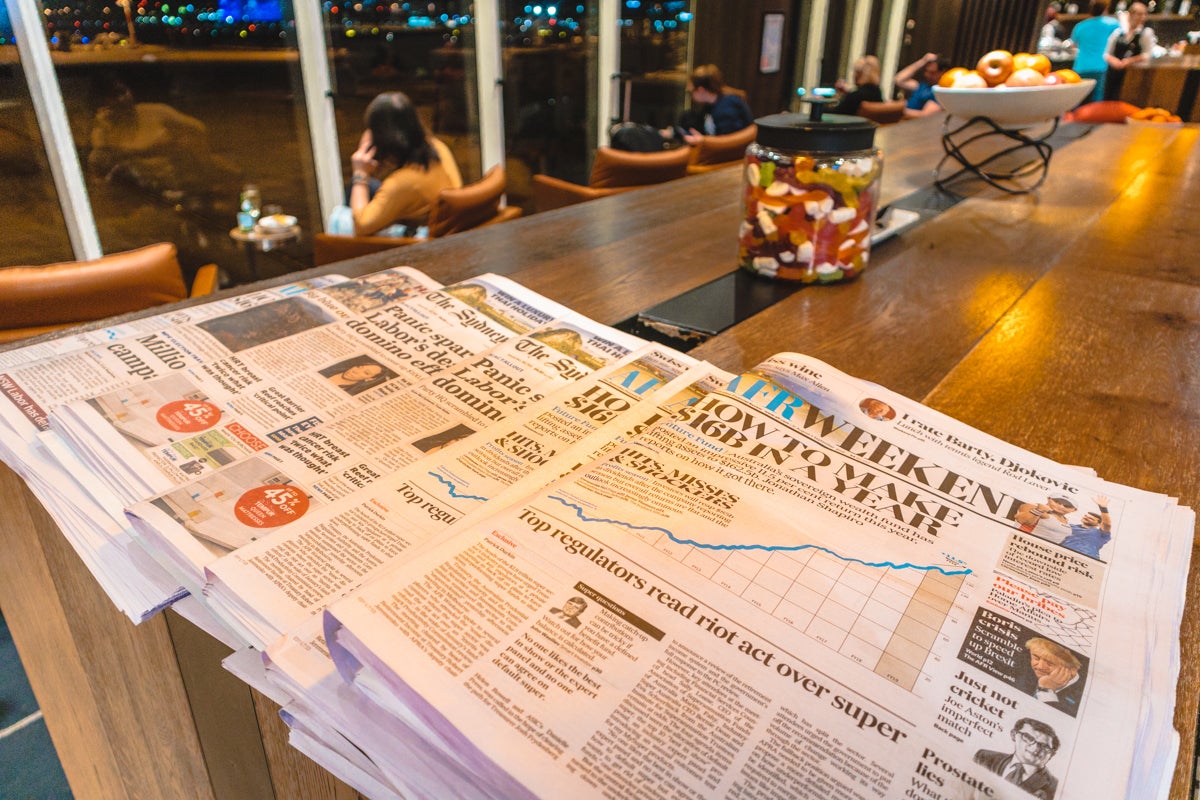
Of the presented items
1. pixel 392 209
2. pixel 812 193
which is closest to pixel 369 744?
pixel 812 193

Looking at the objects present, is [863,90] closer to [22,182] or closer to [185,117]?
[185,117]

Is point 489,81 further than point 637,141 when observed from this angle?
Yes

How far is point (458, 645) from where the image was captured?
1.20 feet

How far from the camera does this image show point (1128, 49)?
270 inches

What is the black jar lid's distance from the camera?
34.9 inches

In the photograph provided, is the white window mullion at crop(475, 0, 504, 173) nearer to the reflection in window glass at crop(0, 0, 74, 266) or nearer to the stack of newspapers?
the reflection in window glass at crop(0, 0, 74, 266)

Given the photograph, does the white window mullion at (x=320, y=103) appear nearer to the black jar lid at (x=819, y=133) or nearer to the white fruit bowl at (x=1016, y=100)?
the white fruit bowl at (x=1016, y=100)

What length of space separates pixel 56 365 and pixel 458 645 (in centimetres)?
55

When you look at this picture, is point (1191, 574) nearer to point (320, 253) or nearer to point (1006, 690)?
point (1006, 690)

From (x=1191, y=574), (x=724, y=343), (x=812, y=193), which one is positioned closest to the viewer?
(x=1191, y=574)

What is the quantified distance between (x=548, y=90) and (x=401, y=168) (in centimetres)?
242

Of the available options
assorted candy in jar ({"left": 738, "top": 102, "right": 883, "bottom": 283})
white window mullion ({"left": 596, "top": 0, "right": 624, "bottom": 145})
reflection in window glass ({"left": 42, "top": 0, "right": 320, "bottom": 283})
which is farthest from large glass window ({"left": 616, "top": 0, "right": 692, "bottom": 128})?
assorted candy in jar ({"left": 738, "top": 102, "right": 883, "bottom": 283})

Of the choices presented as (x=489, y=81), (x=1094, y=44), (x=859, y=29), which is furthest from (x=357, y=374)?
(x=859, y=29)

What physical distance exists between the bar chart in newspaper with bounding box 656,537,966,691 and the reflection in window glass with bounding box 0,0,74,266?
359 cm
